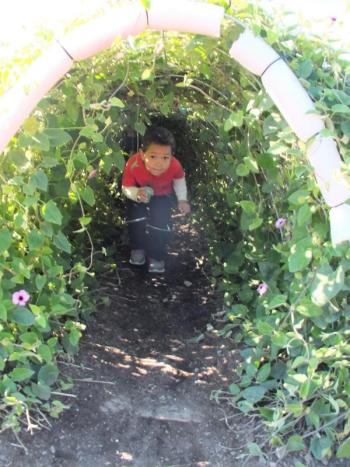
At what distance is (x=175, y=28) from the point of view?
1.75 metres

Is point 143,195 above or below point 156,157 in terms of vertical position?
below

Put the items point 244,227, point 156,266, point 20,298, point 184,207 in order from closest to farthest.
Answer: point 20,298 < point 244,227 < point 184,207 < point 156,266

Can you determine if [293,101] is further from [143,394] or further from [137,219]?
[137,219]

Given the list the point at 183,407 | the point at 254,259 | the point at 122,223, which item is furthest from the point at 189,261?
the point at 183,407

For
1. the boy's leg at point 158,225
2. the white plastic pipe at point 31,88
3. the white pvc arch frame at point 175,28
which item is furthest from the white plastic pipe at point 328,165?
the boy's leg at point 158,225

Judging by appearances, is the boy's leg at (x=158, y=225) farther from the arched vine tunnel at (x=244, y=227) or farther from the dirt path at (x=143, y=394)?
the arched vine tunnel at (x=244, y=227)

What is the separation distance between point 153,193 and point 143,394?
1.50 meters

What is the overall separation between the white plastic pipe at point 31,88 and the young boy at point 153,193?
1534 mm

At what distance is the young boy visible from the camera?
3330mm

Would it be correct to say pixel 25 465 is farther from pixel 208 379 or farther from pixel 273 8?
pixel 273 8

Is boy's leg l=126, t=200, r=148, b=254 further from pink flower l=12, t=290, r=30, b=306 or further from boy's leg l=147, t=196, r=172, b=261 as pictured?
pink flower l=12, t=290, r=30, b=306

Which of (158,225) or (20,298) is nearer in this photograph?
(20,298)

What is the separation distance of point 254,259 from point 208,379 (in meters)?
0.60

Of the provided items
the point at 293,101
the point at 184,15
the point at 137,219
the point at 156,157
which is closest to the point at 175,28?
the point at 184,15
